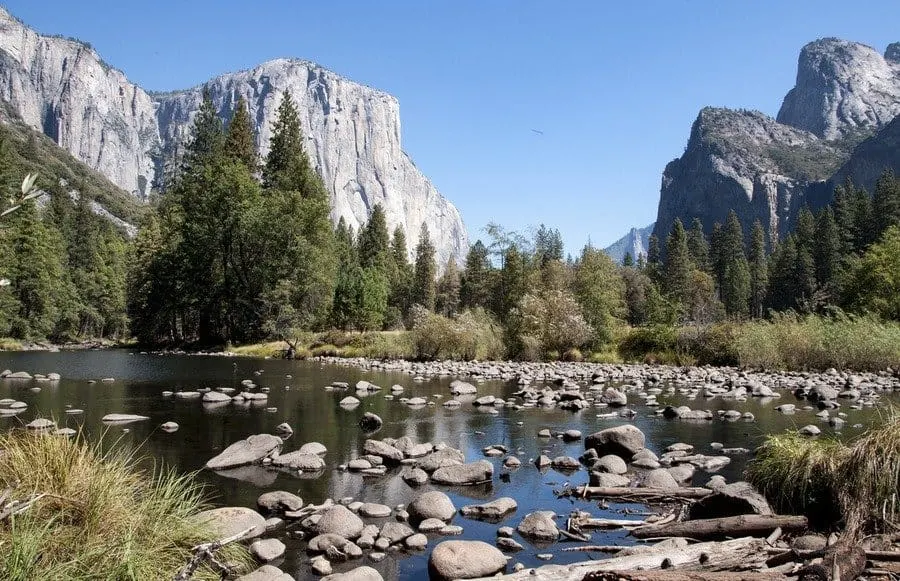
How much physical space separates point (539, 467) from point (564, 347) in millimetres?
27042

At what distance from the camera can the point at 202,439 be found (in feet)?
46.9

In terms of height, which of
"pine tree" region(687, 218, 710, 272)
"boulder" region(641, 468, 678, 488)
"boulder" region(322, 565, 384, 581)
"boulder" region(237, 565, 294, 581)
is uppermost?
"pine tree" region(687, 218, 710, 272)

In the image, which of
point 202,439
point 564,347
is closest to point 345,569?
point 202,439

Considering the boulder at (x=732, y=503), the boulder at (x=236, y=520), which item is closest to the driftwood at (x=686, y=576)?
the boulder at (x=732, y=503)

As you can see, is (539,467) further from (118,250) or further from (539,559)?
(118,250)

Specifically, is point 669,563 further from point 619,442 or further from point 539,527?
point 619,442

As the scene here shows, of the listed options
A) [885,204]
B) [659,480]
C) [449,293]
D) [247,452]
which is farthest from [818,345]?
[449,293]

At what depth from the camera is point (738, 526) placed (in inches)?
291

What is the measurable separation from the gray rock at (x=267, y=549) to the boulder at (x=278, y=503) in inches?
61.8

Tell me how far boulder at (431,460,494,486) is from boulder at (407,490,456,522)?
1688 millimetres

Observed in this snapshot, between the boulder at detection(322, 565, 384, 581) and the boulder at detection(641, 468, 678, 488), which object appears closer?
the boulder at detection(322, 565, 384, 581)

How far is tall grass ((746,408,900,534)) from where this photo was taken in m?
7.03

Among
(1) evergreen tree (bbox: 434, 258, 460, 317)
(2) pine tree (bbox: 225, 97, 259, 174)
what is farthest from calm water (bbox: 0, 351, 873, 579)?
(1) evergreen tree (bbox: 434, 258, 460, 317)

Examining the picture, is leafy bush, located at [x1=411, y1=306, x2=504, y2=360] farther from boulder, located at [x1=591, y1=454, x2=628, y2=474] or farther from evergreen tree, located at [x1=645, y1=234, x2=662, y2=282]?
evergreen tree, located at [x1=645, y1=234, x2=662, y2=282]
